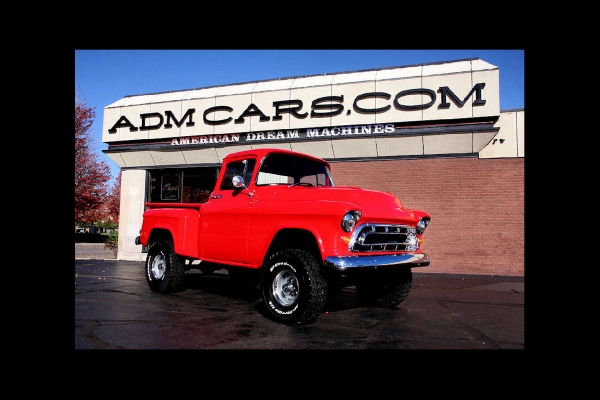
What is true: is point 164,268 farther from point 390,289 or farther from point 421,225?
point 421,225

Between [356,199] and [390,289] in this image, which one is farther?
[390,289]

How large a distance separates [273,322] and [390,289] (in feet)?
6.65

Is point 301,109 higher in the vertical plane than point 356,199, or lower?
higher

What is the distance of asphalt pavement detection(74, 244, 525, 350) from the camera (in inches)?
168

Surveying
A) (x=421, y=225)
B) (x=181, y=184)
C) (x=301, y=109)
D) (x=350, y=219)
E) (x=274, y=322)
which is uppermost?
(x=301, y=109)

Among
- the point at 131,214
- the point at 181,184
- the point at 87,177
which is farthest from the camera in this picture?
the point at 87,177

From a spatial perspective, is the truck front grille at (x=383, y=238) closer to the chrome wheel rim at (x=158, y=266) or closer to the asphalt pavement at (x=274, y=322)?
the asphalt pavement at (x=274, y=322)

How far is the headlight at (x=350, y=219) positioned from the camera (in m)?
4.75

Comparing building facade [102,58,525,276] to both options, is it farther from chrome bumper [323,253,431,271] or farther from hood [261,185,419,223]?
chrome bumper [323,253,431,271]

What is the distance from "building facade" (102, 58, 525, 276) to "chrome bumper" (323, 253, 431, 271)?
6409 millimetres

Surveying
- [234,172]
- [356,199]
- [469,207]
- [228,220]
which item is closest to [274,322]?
[228,220]

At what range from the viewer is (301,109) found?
1227cm

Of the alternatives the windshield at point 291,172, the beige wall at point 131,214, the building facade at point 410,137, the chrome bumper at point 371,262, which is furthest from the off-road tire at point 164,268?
the beige wall at point 131,214

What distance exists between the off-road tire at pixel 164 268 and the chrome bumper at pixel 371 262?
3.46m
